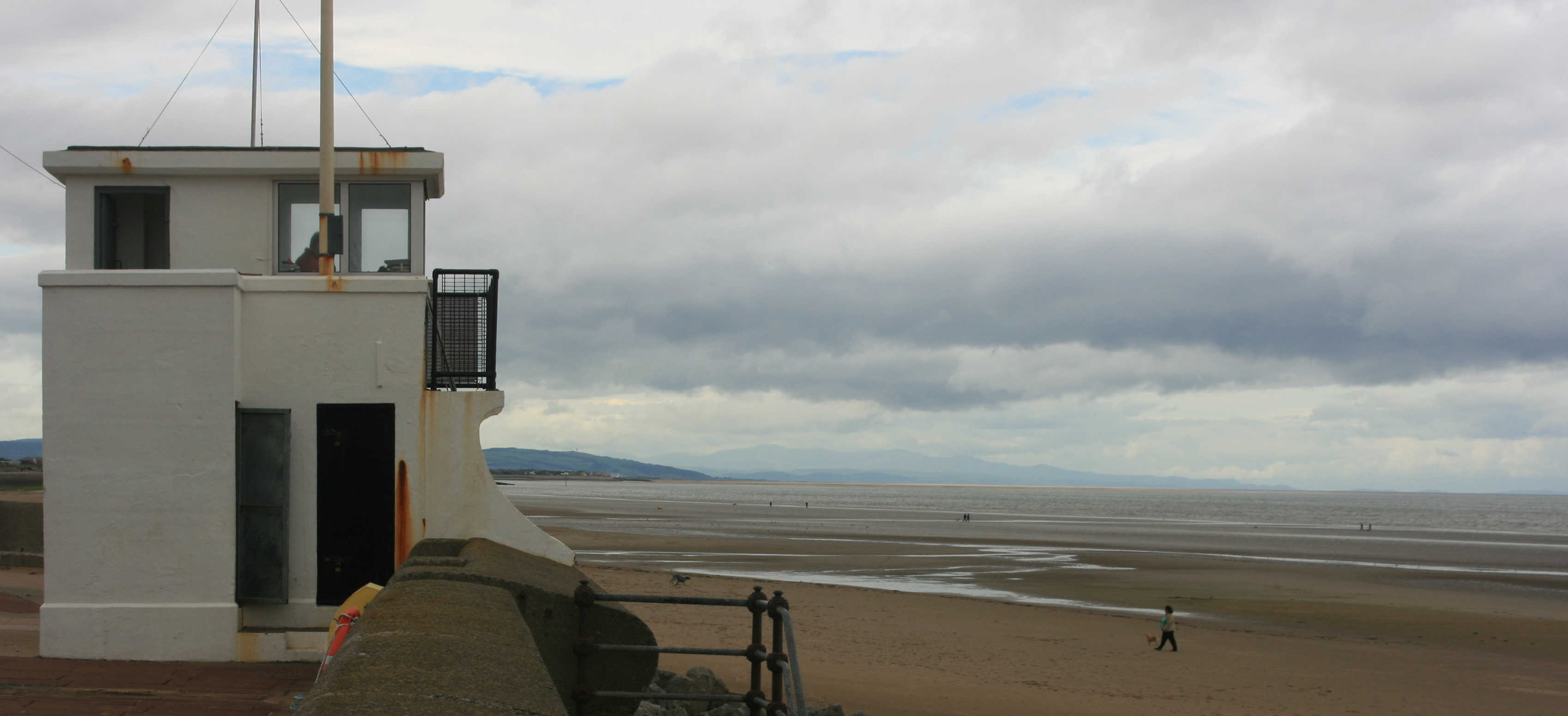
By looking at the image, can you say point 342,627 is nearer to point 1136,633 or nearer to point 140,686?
point 140,686

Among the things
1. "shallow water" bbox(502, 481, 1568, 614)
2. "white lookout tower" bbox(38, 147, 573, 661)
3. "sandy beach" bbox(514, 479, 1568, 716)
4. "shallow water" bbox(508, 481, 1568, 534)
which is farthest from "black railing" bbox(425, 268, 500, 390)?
"shallow water" bbox(508, 481, 1568, 534)

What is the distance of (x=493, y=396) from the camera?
9.53 meters

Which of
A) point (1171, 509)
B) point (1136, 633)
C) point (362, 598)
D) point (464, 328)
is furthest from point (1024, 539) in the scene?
point (1171, 509)

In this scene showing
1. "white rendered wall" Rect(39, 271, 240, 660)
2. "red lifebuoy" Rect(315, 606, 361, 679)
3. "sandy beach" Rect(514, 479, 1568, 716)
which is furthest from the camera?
"sandy beach" Rect(514, 479, 1568, 716)

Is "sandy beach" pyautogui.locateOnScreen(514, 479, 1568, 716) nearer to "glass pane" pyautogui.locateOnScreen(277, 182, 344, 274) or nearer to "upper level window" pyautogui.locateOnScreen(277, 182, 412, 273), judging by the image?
"upper level window" pyautogui.locateOnScreen(277, 182, 412, 273)

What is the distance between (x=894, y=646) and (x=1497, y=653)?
12325 mm

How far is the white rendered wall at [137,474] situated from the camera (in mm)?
8469

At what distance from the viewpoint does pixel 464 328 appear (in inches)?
406

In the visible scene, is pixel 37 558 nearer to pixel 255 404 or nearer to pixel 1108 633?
pixel 255 404

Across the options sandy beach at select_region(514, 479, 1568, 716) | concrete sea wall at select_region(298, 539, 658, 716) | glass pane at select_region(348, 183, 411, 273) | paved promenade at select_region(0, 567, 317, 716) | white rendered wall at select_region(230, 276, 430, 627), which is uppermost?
glass pane at select_region(348, 183, 411, 273)

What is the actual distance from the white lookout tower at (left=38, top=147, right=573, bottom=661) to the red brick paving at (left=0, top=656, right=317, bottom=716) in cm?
28

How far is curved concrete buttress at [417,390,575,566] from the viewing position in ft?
30.2

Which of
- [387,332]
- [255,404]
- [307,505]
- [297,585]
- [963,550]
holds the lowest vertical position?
[963,550]

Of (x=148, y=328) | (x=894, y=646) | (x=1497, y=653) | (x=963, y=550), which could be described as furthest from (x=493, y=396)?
(x=963, y=550)
